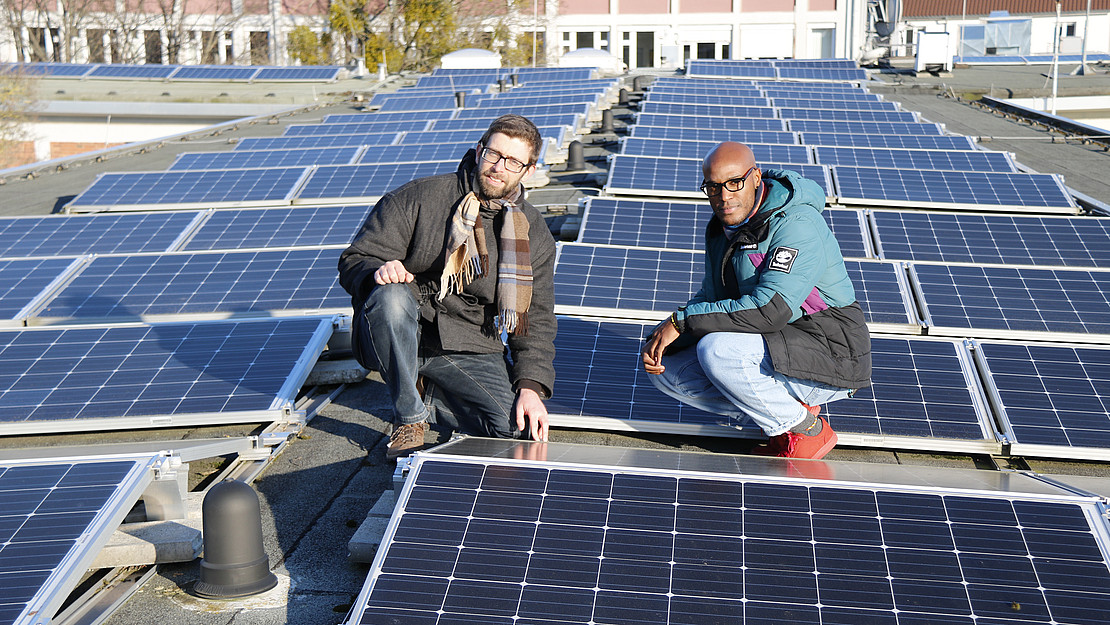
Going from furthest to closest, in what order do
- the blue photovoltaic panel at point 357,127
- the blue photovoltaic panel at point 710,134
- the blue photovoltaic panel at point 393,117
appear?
1. the blue photovoltaic panel at point 393,117
2. the blue photovoltaic panel at point 357,127
3. the blue photovoltaic panel at point 710,134

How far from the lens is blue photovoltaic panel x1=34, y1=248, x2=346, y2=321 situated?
27.5ft

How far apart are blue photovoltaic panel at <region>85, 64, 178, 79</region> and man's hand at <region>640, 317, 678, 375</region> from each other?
37.9m

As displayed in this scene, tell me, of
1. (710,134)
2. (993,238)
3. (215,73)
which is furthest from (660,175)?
(215,73)

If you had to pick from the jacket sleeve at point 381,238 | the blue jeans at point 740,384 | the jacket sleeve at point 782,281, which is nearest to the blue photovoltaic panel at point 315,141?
the jacket sleeve at point 381,238

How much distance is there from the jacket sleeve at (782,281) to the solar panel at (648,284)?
2.54m

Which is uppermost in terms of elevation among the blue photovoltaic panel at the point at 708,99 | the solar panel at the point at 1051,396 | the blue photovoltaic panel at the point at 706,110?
the blue photovoltaic panel at the point at 708,99

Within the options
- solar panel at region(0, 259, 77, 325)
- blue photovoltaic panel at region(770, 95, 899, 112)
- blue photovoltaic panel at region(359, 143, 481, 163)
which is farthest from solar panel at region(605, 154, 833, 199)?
blue photovoltaic panel at region(770, 95, 899, 112)

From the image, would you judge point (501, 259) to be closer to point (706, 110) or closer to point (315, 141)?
point (315, 141)

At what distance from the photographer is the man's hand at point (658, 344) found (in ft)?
16.8

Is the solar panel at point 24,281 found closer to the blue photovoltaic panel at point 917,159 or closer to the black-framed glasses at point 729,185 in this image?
the black-framed glasses at point 729,185

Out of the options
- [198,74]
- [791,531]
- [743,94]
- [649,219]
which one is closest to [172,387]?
[791,531]

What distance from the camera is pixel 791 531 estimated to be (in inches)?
153

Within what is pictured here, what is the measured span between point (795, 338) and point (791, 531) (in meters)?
1.41

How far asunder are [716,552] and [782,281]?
1.62 m
